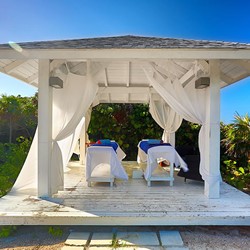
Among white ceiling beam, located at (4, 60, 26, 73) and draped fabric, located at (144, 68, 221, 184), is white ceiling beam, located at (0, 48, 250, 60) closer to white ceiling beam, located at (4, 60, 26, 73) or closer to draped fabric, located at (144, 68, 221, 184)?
draped fabric, located at (144, 68, 221, 184)

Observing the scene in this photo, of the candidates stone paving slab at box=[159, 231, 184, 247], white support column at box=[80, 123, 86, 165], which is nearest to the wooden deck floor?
stone paving slab at box=[159, 231, 184, 247]

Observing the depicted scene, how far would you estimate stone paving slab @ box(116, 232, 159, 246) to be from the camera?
114 inches

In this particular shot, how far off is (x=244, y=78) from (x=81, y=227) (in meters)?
4.38

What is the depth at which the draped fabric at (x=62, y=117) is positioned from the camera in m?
3.96

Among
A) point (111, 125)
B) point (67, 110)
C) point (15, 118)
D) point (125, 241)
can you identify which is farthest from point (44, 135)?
point (15, 118)

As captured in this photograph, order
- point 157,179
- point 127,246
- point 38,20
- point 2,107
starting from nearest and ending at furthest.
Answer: point 127,246 → point 157,179 → point 38,20 → point 2,107

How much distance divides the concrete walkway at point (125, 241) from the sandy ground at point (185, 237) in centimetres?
12

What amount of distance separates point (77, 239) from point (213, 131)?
2.68 metres

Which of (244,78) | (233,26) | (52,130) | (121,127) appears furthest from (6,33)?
(233,26)

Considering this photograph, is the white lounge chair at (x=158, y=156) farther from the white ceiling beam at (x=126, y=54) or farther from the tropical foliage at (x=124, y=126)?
the tropical foliage at (x=124, y=126)

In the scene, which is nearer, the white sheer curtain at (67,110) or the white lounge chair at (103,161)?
the white sheer curtain at (67,110)

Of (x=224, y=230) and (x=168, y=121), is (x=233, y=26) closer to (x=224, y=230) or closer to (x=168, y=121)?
(x=168, y=121)

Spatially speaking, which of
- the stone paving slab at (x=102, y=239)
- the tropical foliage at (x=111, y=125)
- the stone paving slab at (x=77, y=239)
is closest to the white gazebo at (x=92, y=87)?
the stone paving slab at (x=77, y=239)

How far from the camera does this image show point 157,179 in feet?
15.8
